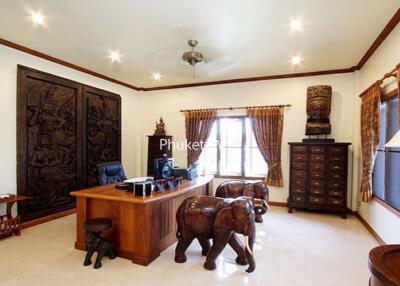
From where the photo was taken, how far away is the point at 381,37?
10.1 ft

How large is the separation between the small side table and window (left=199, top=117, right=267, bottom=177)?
3.49 metres

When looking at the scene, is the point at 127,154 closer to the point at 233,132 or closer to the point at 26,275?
the point at 233,132

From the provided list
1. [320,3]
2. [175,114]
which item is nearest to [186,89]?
[175,114]

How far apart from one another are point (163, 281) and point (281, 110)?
3.86m

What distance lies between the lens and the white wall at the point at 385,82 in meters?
2.74

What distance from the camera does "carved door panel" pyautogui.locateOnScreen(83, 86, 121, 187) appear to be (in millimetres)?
4629

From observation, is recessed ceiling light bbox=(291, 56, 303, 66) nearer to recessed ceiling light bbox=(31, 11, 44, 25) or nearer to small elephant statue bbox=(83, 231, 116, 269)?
recessed ceiling light bbox=(31, 11, 44, 25)

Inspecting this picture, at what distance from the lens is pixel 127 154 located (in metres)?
5.78

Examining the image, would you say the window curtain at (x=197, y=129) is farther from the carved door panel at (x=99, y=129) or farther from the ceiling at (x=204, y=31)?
the carved door panel at (x=99, y=129)

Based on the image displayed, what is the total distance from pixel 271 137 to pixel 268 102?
2.44 feet

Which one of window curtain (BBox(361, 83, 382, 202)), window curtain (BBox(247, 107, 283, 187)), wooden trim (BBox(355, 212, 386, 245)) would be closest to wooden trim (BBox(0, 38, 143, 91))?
window curtain (BBox(247, 107, 283, 187))

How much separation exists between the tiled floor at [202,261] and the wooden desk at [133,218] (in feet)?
0.43

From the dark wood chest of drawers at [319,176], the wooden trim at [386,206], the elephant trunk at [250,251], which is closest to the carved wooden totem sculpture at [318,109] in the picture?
the dark wood chest of drawers at [319,176]

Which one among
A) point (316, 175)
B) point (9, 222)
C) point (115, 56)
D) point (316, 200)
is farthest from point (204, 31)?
point (9, 222)
